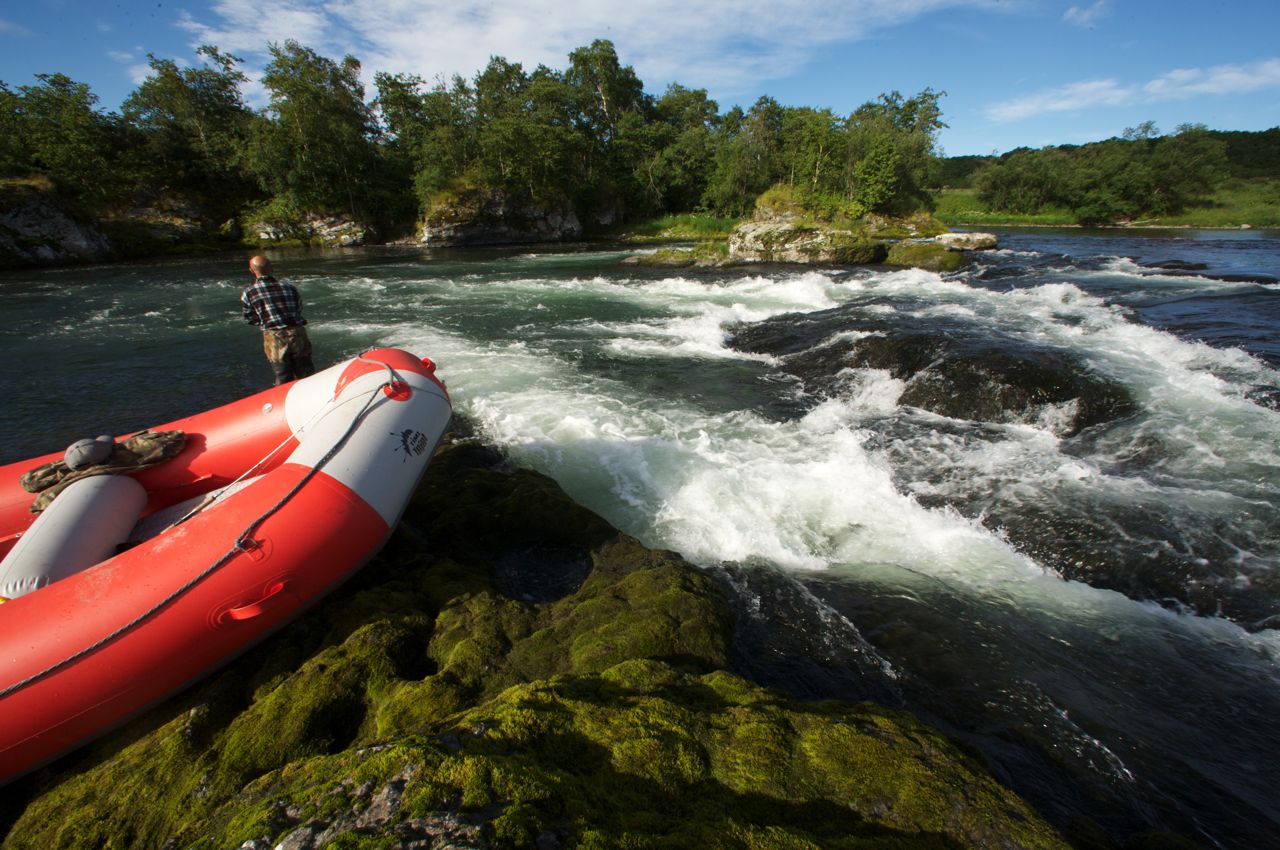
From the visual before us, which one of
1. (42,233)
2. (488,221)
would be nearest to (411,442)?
(42,233)

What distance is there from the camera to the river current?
10.6ft

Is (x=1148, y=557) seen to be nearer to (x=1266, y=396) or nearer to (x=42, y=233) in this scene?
(x=1266, y=396)

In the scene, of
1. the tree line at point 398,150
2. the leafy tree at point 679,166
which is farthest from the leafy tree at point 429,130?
the leafy tree at point 679,166

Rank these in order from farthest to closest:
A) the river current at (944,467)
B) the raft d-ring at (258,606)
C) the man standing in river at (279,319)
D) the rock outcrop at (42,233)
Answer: the rock outcrop at (42,233) < the man standing in river at (279,319) < the river current at (944,467) < the raft d-ring at (258,606)

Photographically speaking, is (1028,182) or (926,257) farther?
(1028,182)

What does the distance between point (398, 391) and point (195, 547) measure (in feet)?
6.43

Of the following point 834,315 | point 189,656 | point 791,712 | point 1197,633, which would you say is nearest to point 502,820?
point 791,712

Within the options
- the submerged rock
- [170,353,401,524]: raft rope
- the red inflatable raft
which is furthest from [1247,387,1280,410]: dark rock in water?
[170,353,401,524]: raft rope

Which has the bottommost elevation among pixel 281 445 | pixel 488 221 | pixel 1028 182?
pixel 281 445

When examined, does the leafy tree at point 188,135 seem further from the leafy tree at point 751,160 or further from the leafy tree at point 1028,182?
the leafy tree at point 1028,182

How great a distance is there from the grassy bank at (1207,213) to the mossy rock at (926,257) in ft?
110

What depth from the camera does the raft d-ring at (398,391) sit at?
4.60m

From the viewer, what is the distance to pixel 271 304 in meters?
6.43

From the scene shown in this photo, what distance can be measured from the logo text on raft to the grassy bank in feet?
191
